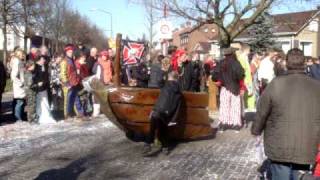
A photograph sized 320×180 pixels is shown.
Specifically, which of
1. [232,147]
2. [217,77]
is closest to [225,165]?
[232,147]

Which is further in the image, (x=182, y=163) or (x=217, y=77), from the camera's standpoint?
(x=217, y=77)

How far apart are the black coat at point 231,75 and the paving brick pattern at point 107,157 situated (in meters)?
0.94

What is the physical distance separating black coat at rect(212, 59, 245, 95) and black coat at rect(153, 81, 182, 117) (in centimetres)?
244

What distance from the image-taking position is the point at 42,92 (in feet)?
44.3

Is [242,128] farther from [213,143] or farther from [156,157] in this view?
[156,157]

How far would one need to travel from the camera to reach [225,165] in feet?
30.0

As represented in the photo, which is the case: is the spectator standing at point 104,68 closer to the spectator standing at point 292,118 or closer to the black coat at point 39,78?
the black coat at point 39,78

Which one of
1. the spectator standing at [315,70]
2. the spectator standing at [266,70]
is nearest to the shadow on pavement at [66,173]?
the spectator standing at [266,70]

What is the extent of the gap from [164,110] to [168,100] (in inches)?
6.8

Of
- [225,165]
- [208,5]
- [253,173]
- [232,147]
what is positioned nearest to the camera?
[253,173]

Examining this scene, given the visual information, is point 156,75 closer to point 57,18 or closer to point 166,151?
point 166,151

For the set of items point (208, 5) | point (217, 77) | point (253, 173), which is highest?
point (208, 5)

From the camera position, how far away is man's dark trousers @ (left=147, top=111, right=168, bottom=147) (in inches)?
386

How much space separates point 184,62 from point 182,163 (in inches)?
198
